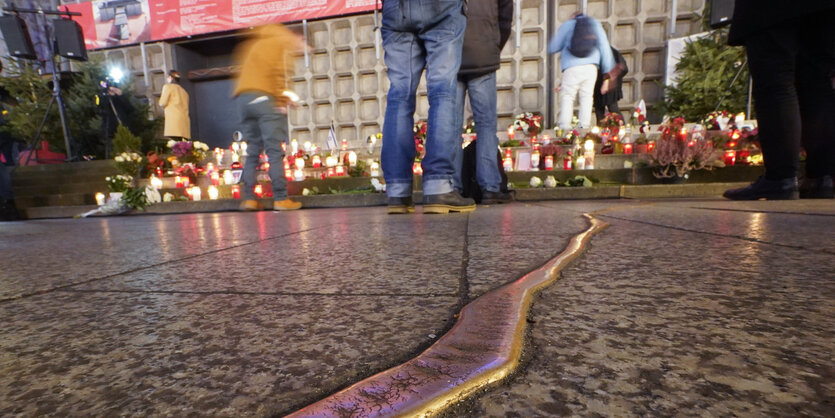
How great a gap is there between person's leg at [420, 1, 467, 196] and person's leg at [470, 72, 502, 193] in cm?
56

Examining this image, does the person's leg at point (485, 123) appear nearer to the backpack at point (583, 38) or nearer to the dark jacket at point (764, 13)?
the dark jacket at point (764, 13)

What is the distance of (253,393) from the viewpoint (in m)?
0.27

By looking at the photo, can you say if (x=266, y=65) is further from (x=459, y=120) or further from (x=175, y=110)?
(x=175, y=110)

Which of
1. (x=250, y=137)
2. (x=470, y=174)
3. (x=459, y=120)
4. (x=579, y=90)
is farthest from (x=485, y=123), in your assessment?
(x=579, y=90)

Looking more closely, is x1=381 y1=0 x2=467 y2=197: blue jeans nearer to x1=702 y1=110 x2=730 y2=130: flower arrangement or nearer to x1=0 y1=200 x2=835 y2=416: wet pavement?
x1=0 y1=200 x2=835 y2=416: wet pavement

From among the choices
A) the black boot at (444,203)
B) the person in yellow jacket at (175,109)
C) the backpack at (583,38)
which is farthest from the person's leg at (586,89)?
the person in yellow jacket at (175,109)

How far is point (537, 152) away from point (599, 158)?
760mm

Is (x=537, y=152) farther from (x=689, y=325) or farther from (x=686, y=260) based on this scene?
(x=689, y=325)

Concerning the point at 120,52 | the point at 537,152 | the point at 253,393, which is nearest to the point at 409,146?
the point at 253,393

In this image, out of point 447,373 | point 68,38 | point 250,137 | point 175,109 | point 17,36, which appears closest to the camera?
point 447,373

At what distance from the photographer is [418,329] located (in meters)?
0.37

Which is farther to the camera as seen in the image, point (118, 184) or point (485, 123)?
point (118, 184)

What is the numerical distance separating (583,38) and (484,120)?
3.70 m

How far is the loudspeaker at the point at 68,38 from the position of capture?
5781mm
